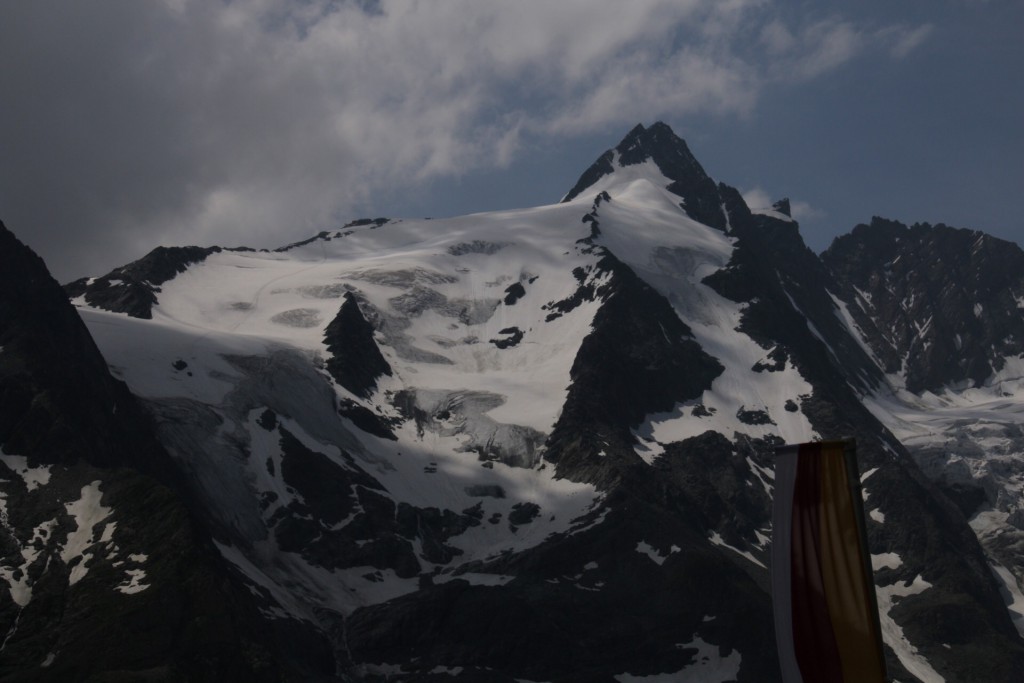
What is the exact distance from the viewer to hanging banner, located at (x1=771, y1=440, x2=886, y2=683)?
57.6 feet

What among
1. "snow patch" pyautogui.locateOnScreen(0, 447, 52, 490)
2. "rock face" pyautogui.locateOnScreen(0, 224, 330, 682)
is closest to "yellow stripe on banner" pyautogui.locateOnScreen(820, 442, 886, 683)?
"rock face" pyautogui.locateOnScreen(0, 224, 330, 682)

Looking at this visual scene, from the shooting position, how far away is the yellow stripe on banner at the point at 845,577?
17.4 m

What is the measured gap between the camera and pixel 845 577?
58.3 feet

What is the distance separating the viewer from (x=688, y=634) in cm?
19862

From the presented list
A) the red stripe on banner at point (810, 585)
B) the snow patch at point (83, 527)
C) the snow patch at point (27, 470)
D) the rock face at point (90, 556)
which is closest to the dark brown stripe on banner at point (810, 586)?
the red stripe on banner at point (810, 585)

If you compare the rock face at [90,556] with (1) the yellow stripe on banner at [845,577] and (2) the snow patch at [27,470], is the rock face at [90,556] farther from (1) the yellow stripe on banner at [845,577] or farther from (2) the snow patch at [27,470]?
(1) the yellow stripe on banner at [845,577]

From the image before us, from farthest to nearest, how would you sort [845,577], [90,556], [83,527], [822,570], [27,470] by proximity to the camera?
[27,470]
[83,527]
[90,556]
[822,570]
[845,577]

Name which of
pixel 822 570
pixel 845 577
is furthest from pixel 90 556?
pixel 845 577

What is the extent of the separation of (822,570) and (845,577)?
31 cm

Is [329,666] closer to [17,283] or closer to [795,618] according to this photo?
[17,283]

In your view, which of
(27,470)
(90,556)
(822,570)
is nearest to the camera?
(822,570)

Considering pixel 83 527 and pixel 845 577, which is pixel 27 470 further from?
pixel 845 577

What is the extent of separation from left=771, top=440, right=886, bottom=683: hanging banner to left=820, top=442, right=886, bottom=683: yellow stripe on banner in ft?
0.04

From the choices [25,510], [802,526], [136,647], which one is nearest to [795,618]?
[802,526]
